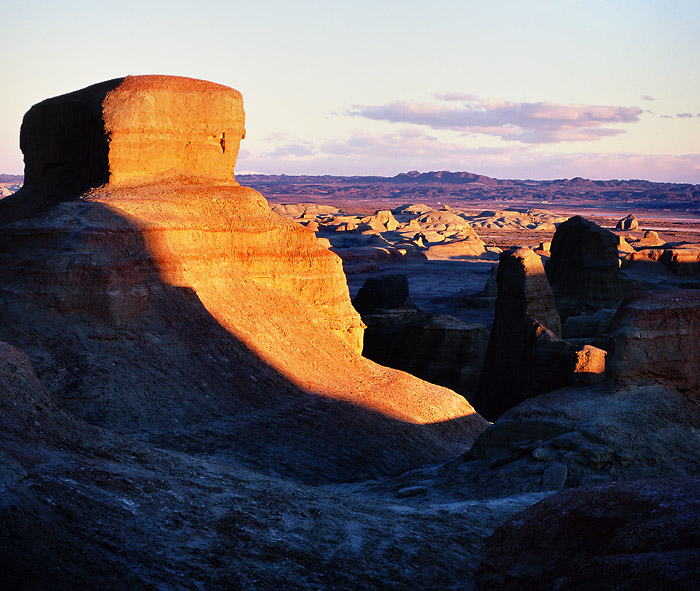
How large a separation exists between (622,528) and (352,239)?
73448 millimetres

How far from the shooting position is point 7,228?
17.8 metres

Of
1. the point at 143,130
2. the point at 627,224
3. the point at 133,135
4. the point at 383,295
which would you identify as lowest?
the point at 383,295

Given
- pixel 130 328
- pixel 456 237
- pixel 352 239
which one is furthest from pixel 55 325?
pixel 456 237

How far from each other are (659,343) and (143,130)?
538 inches

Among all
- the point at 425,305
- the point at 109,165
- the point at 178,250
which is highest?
the point at 109,165

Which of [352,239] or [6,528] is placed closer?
[6,528]

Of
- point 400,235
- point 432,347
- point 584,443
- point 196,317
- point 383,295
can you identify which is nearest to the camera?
point 584,443

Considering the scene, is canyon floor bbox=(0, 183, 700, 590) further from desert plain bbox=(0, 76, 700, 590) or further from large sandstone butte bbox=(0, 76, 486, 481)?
large sandstone butte bbox=(0, 76, 486, 481)

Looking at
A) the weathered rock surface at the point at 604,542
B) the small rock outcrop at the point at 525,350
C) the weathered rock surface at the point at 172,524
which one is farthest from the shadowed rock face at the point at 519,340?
the weathered rock surface at the point at 604,542

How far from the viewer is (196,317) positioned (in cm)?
1867

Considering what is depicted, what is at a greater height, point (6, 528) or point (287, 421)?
point (6, 528)

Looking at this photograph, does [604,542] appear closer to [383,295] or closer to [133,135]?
[133,135]

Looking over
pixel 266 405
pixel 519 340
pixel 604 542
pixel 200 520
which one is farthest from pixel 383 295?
pixel 604 542

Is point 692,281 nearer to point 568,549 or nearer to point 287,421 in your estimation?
point 287,421
